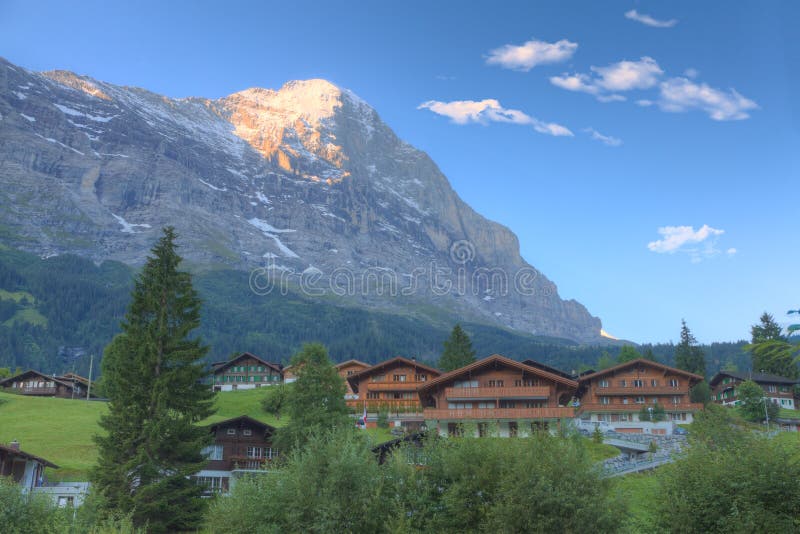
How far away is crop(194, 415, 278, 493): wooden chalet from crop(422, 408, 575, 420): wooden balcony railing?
709 inches

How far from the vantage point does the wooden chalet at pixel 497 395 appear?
231 ft

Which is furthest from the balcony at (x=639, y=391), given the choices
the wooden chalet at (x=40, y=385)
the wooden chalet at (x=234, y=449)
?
the wooden chalet at (x=40, y=385)

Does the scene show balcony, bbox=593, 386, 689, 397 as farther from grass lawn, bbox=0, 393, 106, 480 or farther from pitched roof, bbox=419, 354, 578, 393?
grass lawn, bbox=0, 393, 106, 480

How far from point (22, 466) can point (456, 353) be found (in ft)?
202

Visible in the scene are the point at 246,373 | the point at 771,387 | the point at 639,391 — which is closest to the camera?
the point at 639,391

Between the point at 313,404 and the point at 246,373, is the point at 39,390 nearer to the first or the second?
the point at 246,373

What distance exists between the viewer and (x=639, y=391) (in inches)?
3674

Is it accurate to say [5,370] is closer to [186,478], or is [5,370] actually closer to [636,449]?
[186,478]

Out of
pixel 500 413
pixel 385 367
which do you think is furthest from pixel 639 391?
pixel 385 367

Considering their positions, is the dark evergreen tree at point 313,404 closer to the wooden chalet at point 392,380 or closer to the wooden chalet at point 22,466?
the wooden chalet at point 22,466

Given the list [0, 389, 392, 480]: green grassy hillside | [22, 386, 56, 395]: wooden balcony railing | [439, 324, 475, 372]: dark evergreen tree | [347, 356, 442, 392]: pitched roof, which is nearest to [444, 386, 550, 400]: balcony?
[0, 389, 392, 480]: green grassy hillside

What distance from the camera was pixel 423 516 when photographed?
34938 mm

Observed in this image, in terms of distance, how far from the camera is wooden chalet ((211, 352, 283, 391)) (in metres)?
145

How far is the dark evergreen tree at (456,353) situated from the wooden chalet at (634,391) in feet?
56.8
